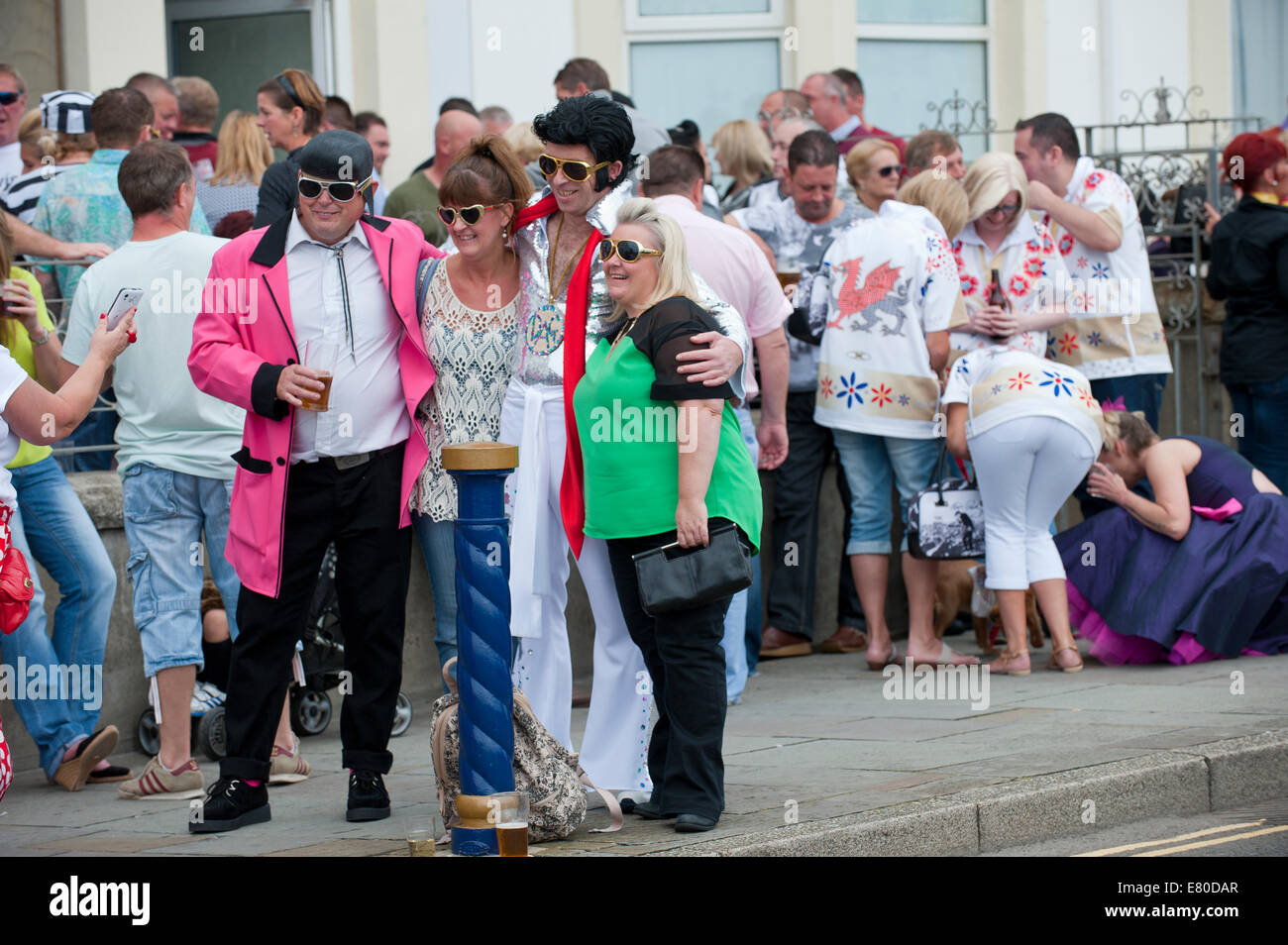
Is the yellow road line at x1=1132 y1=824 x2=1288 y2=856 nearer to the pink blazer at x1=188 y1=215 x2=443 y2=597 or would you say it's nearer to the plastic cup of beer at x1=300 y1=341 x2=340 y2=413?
the pink blazer at x1=188 y1=215 x2=443 y2=597

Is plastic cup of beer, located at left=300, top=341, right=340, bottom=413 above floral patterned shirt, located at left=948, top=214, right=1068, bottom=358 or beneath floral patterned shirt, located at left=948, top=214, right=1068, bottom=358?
beneath

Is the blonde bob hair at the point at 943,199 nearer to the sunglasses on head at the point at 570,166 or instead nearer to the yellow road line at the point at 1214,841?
the sunglasses on head at the point at 570,166

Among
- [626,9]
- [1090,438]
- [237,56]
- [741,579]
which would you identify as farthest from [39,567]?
[626,9]

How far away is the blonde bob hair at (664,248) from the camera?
18.9ft

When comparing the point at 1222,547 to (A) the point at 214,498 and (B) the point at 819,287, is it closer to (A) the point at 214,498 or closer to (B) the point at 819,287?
(B) the point at 819,287

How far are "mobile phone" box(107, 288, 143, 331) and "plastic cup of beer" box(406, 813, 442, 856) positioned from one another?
1.67 meters

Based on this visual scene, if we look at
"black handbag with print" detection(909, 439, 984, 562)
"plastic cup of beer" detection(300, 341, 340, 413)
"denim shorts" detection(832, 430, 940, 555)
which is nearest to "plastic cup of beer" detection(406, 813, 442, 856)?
"plastic cup of beer" detection(300, 341, 340, 413)

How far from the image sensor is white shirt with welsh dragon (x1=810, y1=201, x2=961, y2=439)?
880 cm

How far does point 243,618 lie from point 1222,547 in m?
4.64

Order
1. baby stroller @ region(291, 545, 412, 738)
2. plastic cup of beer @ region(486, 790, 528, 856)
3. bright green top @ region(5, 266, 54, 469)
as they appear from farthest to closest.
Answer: baby stroller @ region(291, 545, 412, 738) < bright green top @ region(5, 266, 54, 469) < plastic cup of beer @ region(486, 790, 528, 856)

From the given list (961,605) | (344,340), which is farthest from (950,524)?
(344,340)

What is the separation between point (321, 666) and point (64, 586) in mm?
1076

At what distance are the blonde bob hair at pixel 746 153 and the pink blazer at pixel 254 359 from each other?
501 centimetres

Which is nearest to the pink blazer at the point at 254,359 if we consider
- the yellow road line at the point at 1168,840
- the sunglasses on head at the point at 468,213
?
the sunglasses on head at the point at 468,213
